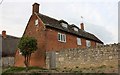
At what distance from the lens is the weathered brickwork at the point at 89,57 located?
21906mm

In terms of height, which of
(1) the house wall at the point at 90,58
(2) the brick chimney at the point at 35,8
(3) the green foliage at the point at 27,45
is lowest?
(1) the house wall at the point at 90,58

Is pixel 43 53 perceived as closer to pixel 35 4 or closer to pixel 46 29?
pixel 46 29

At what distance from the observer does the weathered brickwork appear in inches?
862

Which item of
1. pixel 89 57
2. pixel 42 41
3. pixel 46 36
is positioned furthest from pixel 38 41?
pixel 89 57

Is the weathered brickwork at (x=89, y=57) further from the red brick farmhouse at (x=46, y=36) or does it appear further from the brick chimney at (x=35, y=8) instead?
the brick chimney at (x=35, y=8)

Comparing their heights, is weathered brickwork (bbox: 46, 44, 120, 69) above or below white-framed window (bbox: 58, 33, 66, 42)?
below

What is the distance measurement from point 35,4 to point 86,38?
473 inches

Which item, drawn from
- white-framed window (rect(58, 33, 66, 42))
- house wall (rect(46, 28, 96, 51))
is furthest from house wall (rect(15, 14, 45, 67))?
white-framed window (rect(58, 33, 66, 42))

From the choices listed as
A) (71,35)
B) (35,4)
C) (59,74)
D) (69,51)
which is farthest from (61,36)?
(59,74)

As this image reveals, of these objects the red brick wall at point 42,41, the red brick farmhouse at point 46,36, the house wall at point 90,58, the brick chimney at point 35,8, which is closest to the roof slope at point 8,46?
the red brick farmhouse at point 46,36

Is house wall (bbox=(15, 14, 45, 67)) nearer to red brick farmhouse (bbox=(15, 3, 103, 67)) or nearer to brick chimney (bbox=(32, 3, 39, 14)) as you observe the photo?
red brick farmhouse (bbox=(15, 3, 103, 67))

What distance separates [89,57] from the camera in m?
23.9

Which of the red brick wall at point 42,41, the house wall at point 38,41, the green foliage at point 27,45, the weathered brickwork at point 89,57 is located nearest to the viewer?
the weathered brickwork at point 89,57

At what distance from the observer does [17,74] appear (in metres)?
23.0
